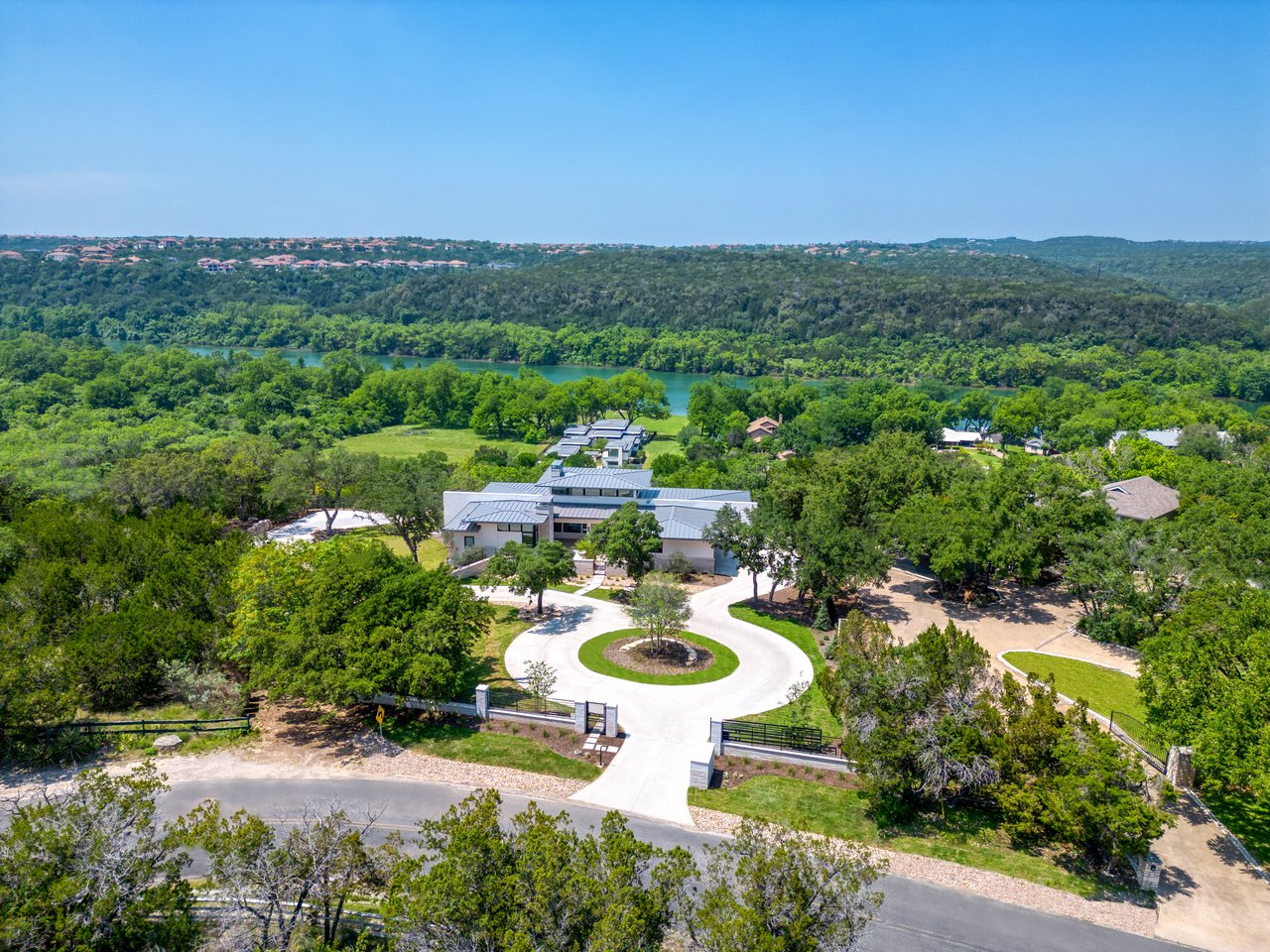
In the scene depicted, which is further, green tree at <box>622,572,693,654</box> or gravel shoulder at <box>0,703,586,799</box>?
green tree at <box>622,572,693,654</box>

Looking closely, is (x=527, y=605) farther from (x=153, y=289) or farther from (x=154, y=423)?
(x=153, y=289)

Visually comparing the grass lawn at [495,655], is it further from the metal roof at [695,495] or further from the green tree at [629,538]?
the metal roof at [695,495]

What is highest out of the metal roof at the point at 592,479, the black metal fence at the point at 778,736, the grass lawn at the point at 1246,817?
the metal roof at the point at 592,479

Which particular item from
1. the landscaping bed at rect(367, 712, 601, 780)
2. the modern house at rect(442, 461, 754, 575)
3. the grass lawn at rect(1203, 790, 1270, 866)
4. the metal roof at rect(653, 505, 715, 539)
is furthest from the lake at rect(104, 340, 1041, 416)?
the grass lawn at rect(1203, 790, 1270, 866)

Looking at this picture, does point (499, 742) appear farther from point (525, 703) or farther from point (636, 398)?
point (636, 398)

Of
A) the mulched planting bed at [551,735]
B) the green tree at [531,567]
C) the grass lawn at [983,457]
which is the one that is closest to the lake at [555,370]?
the grass lawn at [983,457]

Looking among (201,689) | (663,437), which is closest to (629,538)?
(201,689)

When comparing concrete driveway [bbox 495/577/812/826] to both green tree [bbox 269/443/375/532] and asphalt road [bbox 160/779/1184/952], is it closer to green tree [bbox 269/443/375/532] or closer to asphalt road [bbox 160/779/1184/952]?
asphalt road [bbox 160/779/1184/952]

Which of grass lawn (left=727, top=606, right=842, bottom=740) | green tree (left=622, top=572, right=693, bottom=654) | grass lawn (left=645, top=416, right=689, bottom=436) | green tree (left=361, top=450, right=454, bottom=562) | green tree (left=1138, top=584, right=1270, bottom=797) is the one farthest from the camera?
grass lawn (left=645, top=416, right=689, bottom=436)
